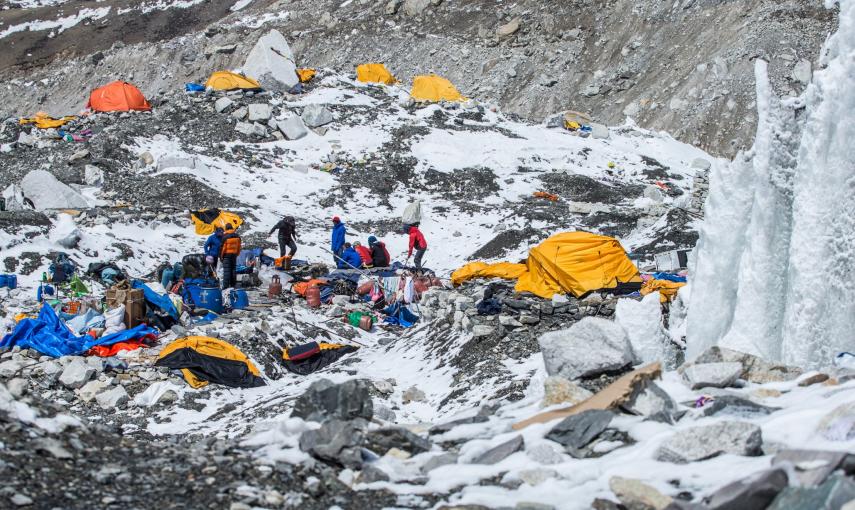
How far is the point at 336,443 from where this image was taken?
4355 millimetres

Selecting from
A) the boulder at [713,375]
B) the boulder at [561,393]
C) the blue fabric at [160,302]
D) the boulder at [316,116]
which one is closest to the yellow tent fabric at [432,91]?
the boulder at [316,116]

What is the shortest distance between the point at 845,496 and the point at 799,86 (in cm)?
2591

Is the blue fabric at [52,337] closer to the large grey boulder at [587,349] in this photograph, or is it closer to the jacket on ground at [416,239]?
the jacket on ground at [416,239]

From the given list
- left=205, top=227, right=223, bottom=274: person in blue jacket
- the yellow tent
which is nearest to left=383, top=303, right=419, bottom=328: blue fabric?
left=205, top=227, right=223, bottom=274: person in blue jacket

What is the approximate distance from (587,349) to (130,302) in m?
6.55

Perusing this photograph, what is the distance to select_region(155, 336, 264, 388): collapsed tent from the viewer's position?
9.08 m

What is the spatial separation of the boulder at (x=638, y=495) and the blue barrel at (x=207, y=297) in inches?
340

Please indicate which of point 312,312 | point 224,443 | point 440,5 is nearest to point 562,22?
point 440,5

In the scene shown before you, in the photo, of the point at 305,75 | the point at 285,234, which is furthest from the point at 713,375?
the point at 305,75

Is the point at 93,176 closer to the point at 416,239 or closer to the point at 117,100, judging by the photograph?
the point at 117,100

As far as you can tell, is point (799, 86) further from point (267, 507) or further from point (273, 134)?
point (267, 507)

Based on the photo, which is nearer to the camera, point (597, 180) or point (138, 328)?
point (138, 328)

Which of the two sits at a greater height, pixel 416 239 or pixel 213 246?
pixel 213 246

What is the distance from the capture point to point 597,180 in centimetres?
2102
